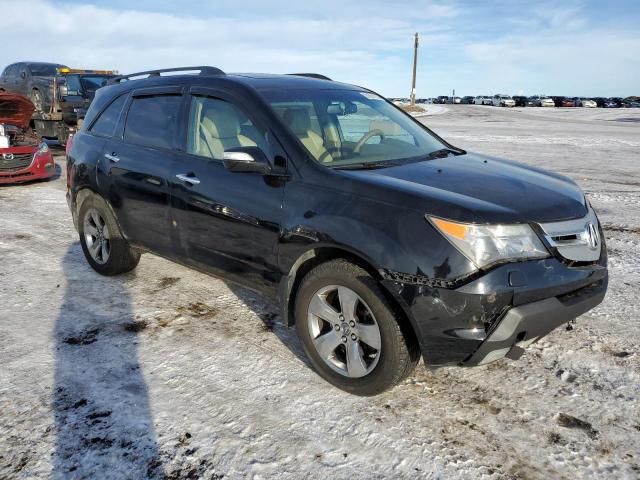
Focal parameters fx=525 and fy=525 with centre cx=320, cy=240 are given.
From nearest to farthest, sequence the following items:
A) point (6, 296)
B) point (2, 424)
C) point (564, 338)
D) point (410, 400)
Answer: point (2, 424), point (410, 400), point (564, 338), point (6, 296)

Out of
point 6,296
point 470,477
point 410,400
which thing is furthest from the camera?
point 6,296

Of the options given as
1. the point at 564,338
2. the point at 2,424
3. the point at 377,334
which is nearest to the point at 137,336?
the point at 2,424

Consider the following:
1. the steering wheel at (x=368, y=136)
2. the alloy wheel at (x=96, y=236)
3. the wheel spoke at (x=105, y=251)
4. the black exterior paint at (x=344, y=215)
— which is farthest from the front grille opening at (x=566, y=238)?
the wheel spoke at (x=105, y=251)

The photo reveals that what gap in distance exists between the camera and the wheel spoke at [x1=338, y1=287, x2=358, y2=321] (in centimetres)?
293

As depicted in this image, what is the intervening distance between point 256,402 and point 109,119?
3.17 m

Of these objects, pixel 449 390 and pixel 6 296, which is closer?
pixel 449 390

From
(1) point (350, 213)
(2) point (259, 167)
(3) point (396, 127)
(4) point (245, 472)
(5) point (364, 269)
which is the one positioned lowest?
(4) point (245, 472)

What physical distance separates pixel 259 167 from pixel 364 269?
0.96m

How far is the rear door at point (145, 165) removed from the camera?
407cm

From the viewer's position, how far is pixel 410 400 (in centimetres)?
302

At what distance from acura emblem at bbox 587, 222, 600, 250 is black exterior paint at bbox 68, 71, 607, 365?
4.0 inches

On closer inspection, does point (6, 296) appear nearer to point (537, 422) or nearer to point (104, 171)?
point (104, 171)

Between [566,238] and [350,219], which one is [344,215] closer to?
[350,219]

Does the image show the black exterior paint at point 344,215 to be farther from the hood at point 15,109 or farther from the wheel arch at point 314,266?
the hood at point 15,109
